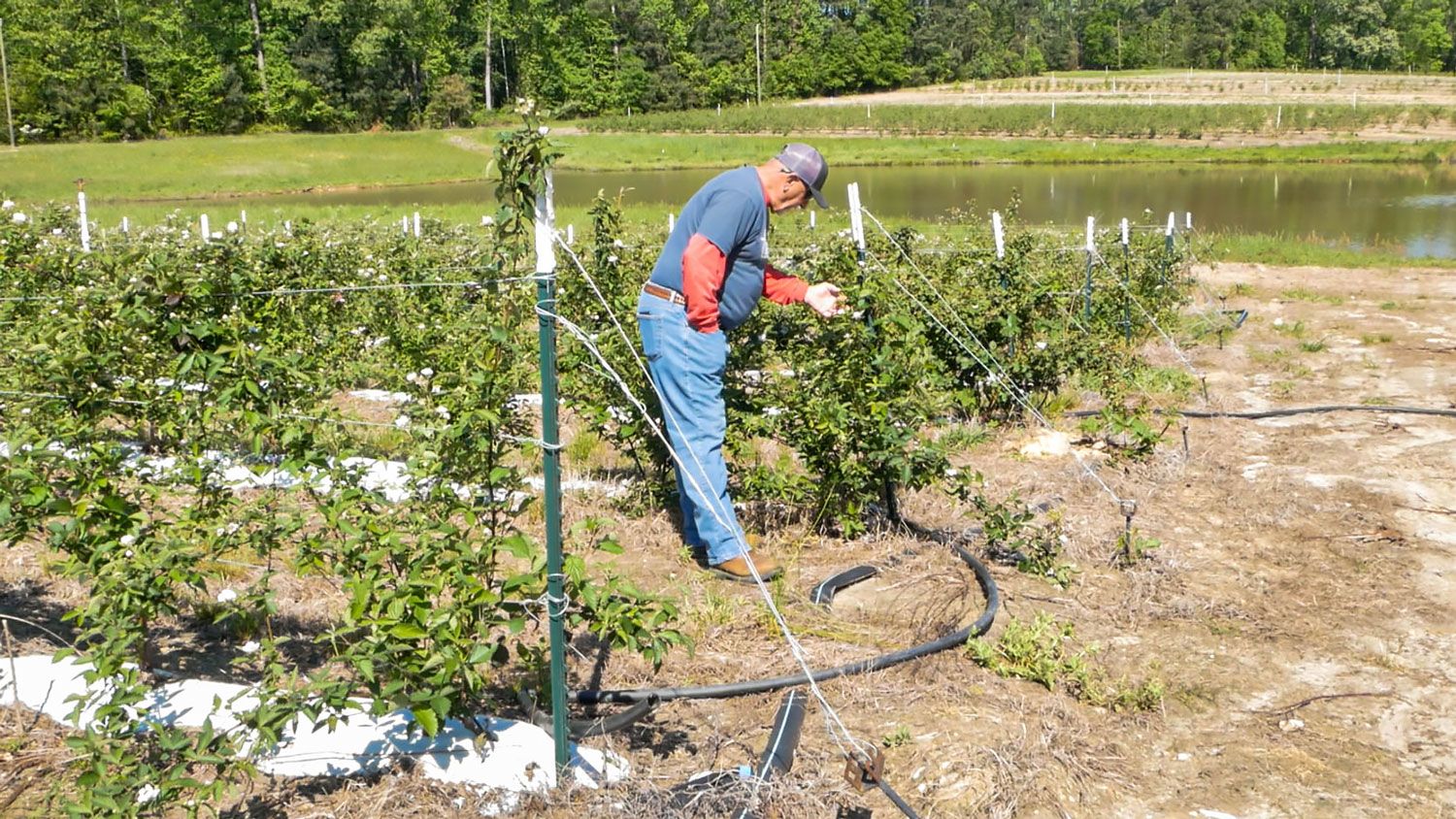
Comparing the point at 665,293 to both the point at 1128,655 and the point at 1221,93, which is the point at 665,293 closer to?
the point at 1128,655

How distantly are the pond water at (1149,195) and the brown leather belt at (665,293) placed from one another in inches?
605

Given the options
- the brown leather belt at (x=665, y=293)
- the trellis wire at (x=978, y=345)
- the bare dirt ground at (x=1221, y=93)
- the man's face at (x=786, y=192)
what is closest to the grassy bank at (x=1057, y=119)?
the bare dirt ground at (x=1221, y=93)

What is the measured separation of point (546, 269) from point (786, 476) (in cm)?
251

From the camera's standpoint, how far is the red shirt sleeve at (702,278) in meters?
4.33

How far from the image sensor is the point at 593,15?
215 feet

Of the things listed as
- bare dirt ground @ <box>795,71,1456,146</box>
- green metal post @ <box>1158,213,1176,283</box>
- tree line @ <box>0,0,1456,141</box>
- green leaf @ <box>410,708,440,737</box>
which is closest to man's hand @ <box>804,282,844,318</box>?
green leaf @ <box>410,708,440,737</box>

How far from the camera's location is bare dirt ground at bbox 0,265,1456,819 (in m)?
3.25

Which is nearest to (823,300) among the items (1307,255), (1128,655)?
(1128,655)

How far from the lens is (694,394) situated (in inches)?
177

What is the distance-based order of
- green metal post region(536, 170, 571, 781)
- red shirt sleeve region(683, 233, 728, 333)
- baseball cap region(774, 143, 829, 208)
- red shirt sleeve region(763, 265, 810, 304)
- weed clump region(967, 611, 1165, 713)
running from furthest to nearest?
red shirt sleeve region(763, 265, 810, 304), baseball cap region(774, 143, 829, 208), red shirt sleeve region(683, 233, 728, 333), weed clump region(967, 611, 1165, 713), green metal post region(536, 170, 571, 781)

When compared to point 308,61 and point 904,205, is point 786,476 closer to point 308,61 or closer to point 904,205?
point 904,205

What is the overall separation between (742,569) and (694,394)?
0.78 m

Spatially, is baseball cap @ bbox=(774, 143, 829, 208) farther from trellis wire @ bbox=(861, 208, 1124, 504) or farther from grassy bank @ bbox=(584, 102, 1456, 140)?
grassy bank @ bbox=(584, 102, 1456, 140)

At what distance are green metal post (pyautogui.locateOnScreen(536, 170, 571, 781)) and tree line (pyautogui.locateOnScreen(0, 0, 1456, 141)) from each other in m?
31.6
